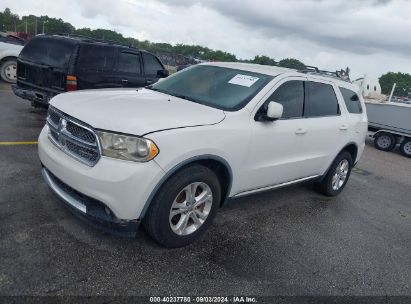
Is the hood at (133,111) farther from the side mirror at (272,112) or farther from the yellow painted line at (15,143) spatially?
the yellow painted line at (15,143)

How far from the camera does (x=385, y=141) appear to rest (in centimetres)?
1198

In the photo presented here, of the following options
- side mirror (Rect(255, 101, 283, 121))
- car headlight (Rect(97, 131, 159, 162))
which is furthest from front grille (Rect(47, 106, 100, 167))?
side mirror (Rect(255, 101, 283, 121))

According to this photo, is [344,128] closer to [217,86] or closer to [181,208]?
[217,86]

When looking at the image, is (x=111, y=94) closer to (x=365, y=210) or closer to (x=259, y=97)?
(x=259, y=97)

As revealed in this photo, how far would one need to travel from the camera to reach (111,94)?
396cm

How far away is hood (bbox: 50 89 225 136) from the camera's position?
3.13 m

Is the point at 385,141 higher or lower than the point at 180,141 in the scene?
lower

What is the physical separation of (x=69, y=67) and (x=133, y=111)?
4226 mm

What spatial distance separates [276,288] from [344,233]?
181 cm

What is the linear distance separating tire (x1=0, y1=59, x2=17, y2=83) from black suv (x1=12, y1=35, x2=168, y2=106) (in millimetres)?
4388

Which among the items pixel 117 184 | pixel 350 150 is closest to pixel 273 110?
pixel 117 184

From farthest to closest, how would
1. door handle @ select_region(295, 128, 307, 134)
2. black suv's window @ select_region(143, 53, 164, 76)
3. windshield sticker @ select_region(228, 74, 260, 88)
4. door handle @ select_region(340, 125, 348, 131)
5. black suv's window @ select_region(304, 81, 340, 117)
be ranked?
black suv's window @ select_region(143, 53, 164, 76), door handle @ select_region(340, 125, 348, 131), black suv's window @ select_region(304, 81, 340, 117), door handle @ select_region(295, 128, 307, 134), windshield sticker @ select_region(228, 74, 260, 88)

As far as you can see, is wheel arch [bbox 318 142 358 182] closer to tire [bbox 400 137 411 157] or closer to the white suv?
the white suv

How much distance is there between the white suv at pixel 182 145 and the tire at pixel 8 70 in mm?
8844
